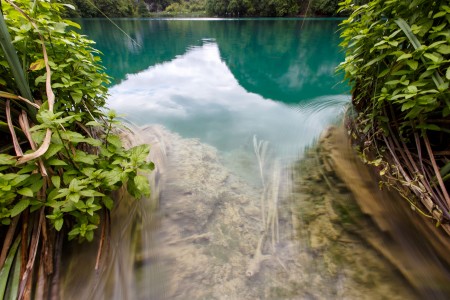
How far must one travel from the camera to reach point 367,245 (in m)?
1.32

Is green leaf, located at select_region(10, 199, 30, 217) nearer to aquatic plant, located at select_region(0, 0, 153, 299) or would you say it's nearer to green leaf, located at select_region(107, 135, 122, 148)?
aquatic plant, located at select_region(0, 0, 153, 299)

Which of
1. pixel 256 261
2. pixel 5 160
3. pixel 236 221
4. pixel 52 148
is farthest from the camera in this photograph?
pixel 236 221

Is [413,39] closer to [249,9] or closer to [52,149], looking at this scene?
[52,149]

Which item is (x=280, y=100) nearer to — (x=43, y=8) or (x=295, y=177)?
(x=295, y=177)

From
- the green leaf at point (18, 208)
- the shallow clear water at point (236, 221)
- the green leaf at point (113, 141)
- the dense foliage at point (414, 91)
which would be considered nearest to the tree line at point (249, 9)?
the shallow clear water at point (236, 221)

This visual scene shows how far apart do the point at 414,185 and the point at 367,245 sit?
1.51 ft

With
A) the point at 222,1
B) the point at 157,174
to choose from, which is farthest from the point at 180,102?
the point at 222,1

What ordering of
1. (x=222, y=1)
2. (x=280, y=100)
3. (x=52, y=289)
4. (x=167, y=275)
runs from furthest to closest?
1. (x=222, y=1)
2. (x=280, y=100)
3. (x=167, y=275)
4. (x=52, y=289)

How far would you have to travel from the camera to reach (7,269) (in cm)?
98

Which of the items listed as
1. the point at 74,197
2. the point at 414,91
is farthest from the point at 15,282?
the point at 414,91

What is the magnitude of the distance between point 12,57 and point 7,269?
3.32ft

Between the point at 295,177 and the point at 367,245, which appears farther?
the point at 295,177

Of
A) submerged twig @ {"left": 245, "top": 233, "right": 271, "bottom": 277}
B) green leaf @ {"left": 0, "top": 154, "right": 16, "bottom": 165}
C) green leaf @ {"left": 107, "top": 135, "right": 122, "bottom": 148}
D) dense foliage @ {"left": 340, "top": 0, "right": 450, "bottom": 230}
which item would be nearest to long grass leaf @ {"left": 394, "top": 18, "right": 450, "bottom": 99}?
dense foliage @ {"left": 340, "top": 0, "right": 450, "bottom": 230}

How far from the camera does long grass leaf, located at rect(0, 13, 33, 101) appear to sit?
97 cm
